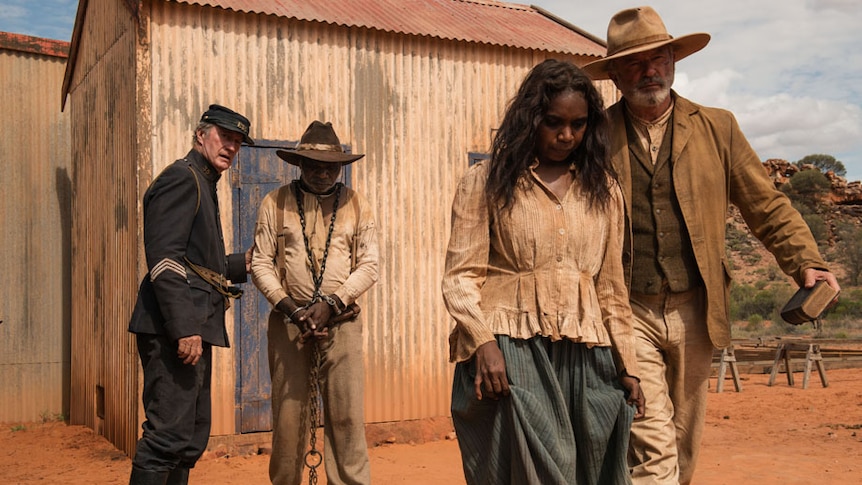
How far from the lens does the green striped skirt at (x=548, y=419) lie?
9.96 ft

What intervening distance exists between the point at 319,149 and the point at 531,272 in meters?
2.29

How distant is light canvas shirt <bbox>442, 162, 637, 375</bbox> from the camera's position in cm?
320

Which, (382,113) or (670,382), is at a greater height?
(382,113)

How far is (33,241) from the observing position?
33.6ft

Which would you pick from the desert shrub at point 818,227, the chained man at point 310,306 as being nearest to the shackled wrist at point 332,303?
the chained man at point 310,306

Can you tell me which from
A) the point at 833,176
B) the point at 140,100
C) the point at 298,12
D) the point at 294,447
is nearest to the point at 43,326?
the point at 140,100

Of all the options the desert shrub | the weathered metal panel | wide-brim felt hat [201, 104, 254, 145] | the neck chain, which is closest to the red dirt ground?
the weathered metal panel

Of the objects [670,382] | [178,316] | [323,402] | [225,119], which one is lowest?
[323,402]

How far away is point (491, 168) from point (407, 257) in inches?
204

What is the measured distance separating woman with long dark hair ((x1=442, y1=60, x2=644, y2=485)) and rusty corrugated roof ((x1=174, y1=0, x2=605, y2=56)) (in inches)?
202

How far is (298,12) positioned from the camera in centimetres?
809

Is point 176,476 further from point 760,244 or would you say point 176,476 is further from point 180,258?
point 760,244

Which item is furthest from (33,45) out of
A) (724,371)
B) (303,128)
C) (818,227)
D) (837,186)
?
(837,186)

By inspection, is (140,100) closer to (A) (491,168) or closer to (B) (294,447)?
(B) (294,447)
